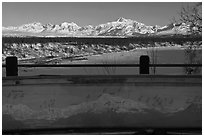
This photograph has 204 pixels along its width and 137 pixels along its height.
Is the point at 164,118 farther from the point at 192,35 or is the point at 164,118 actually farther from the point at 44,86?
the point at 192,35

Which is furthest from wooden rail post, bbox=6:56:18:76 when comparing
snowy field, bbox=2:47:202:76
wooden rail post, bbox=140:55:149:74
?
wooden rail post, bbox=140:55:149:74

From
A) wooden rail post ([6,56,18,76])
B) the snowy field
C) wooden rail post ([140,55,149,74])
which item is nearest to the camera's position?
wooden rail post ([6,56,18,76])

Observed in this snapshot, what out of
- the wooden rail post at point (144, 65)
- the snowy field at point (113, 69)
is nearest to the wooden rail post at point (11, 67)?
the snowy field at point (113, 69)

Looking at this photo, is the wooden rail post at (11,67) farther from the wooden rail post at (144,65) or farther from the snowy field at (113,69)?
the wooden rail post at (144,65)

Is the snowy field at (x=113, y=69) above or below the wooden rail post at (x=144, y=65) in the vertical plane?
below

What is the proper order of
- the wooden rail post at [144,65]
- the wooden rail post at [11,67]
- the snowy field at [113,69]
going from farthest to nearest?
the snowy field at [113,69] < the wooden rail post at [144,65] < the wooden rail post at [11,67]

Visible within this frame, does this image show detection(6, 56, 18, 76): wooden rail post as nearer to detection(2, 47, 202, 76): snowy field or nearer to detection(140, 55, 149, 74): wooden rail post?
detection(2, 47, 202, 76): snowy field

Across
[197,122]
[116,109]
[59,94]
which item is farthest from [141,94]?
[59,94]

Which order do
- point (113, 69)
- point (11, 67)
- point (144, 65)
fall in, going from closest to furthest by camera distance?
point (11, 67) < point (144, 65) < point (113, 69)

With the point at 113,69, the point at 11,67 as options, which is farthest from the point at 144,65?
the point at 113,69

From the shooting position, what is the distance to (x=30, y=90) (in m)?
4.92

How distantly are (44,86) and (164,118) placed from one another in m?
1.99

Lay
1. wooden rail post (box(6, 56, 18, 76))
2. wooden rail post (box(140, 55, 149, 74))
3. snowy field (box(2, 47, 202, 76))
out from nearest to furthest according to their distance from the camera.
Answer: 1. wooden rail post (box(6, 56, 18, 76))
2. wooden rail post (box(140, 55, 149, 74))
3. snowy field (box(2, 47, 202, 76))

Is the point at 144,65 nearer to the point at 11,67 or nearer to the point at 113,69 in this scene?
the point at 11,67
